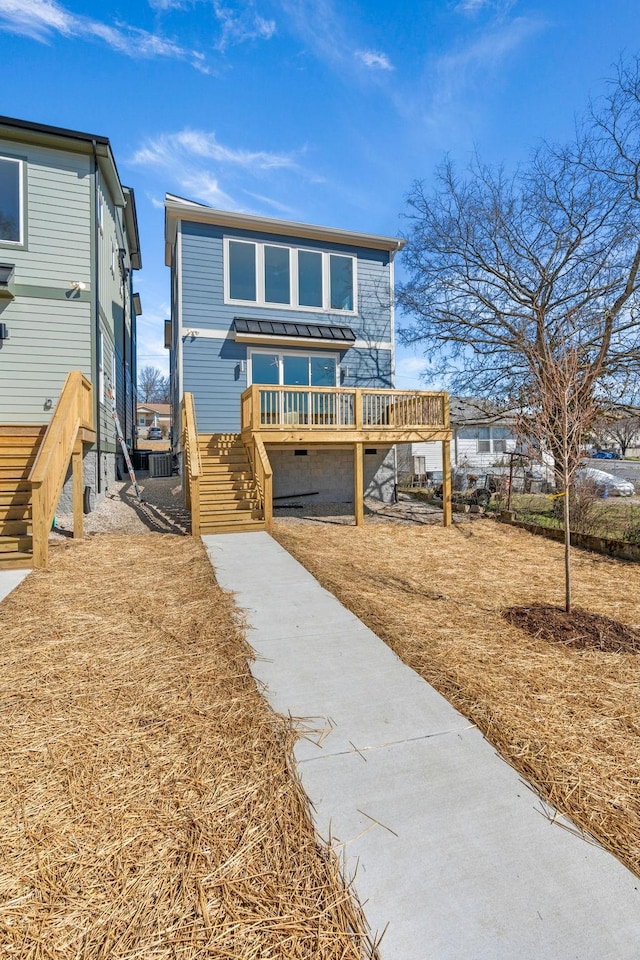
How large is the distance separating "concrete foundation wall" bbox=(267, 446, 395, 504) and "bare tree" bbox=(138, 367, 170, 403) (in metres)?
52.9

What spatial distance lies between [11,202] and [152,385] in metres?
55.2

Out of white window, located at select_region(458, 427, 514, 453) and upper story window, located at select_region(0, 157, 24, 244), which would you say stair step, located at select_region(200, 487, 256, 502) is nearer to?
upper story window, located at select_region(0, 157, 24, 244)

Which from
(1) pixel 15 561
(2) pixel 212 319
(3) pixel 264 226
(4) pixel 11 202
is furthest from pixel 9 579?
(3) pixel 264 226

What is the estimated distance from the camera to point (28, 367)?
29.9ft

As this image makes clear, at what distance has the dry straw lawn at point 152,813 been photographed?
143cm

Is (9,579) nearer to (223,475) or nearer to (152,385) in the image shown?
(223,475)

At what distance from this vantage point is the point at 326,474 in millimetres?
12578

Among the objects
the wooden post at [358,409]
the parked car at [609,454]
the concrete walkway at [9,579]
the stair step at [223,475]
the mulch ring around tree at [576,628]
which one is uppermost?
the wooden post at [358,409]

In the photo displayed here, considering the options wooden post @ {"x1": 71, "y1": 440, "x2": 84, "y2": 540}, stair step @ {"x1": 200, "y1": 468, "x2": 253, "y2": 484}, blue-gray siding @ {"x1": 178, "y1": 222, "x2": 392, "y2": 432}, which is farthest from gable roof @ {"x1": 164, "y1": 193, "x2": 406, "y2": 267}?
wooden post @ {"x1": 71, "y1": 440, "x2": 84, "y2": 540}

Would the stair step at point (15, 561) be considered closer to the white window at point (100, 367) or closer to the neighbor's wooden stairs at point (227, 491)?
the neighbor's wooden stairs at point (227, 491)

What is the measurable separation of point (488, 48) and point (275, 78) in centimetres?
475

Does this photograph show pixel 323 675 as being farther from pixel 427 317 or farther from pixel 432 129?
pixel 432 129

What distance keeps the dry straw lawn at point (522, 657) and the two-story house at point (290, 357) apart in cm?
334

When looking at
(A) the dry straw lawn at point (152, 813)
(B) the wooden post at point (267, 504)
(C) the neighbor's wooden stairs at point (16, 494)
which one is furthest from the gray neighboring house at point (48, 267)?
(A) the dry straw lawn at point (152, 813)
